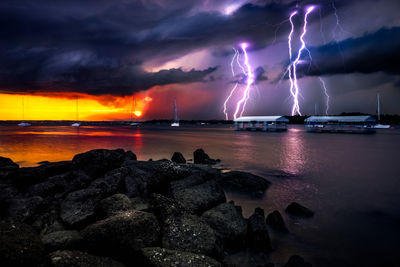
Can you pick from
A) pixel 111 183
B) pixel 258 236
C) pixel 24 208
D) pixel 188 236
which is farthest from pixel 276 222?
pixel 24 208

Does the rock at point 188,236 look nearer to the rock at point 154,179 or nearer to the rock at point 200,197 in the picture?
the rock at point 200,197

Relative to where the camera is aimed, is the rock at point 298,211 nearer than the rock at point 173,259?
No

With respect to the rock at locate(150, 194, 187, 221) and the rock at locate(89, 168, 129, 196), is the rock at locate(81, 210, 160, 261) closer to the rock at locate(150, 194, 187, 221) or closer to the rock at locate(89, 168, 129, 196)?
the rock at locate(150, 194, 187, 221)

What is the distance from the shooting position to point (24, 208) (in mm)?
5500

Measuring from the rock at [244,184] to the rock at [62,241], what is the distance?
8104mm

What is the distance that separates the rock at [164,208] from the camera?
466 cm

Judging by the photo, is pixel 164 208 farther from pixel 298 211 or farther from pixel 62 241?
pixel 298 211

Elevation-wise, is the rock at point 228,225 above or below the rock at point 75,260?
below

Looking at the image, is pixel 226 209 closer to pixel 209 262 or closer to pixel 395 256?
pixel 209 262

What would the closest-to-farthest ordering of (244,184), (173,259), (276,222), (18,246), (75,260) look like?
(18,246) < (75,260) < (173,259) < (276,222) < (244,184)

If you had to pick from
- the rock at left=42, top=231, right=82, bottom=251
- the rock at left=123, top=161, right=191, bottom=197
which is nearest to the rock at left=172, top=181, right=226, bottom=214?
the rock at left=123, top=161, right=191, bottom=197

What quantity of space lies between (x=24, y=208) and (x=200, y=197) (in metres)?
4.45

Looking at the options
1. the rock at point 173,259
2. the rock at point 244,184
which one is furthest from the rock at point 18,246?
the rock at point 244,184

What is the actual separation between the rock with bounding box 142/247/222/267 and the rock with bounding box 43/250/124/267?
20.4 inches
